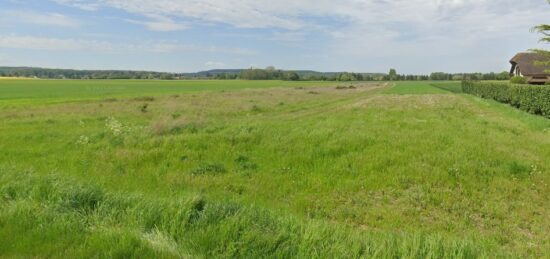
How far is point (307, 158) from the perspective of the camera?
9.67 meters

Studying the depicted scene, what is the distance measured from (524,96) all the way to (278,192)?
26.4 metres

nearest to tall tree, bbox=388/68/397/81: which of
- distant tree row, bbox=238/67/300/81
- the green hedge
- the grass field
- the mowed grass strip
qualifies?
distant tree row, bbox=238/67/300/81

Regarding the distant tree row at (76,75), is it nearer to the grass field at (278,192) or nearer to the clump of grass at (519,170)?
the grass field at (278,192)

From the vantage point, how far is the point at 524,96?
2641 centimetres

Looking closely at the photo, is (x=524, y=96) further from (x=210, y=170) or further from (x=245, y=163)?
(x=210, y=170)

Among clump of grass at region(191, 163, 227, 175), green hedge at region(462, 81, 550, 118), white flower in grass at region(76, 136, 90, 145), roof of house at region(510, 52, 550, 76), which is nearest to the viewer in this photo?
clump of grass at region(191, 163, 227, 175)

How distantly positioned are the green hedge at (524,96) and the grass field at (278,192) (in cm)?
863

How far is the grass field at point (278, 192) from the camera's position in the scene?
383cm

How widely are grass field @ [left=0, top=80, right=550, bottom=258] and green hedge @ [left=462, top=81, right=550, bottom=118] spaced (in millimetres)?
8630

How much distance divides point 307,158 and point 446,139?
5.20 meters

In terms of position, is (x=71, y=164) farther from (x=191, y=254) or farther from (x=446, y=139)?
(x=446, y=139)

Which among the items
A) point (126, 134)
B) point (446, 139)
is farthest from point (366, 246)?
point (126, 134)

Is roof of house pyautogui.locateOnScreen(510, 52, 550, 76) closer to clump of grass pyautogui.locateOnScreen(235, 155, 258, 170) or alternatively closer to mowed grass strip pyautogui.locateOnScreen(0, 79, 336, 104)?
mowed grass strip pyautogui.locateOnScreen(0, 79, 336, 104)

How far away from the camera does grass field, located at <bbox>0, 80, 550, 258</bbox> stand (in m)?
3.83
